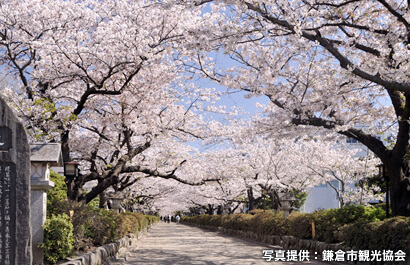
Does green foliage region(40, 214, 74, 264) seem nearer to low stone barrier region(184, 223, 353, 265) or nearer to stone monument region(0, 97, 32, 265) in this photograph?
stone monument region(0, 97, 32, 265)

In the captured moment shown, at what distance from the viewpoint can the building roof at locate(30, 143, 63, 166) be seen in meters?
7.68

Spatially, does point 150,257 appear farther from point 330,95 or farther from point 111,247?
point 330,95

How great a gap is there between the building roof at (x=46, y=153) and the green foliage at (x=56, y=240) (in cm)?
109

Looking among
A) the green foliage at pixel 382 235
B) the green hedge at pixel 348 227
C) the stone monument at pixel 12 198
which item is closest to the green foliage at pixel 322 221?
the green hedge at pixel 348 227

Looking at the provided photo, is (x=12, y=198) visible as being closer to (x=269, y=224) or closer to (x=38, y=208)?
(x=38, y=208)

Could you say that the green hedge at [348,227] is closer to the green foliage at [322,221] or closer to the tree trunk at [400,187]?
the green foliage at [322,221]

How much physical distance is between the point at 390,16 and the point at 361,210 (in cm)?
512

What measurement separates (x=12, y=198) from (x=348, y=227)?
7592mm

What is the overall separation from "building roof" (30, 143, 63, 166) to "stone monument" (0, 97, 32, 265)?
2.76m

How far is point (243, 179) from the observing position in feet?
87.4

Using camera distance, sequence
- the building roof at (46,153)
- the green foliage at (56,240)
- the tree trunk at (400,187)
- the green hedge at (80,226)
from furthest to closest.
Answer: the tree trunk at (400,187) → the green hedge at (80,226) → the building roof at (46,153) → the green foliage at (56,240)

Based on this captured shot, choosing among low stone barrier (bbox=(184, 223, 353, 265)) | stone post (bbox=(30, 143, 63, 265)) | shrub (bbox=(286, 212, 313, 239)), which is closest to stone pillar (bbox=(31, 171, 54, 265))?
stone post (bbox=(30, 143, 63, 265))

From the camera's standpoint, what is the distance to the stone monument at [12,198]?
491cm

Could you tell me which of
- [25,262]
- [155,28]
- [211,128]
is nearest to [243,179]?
[211,128]
